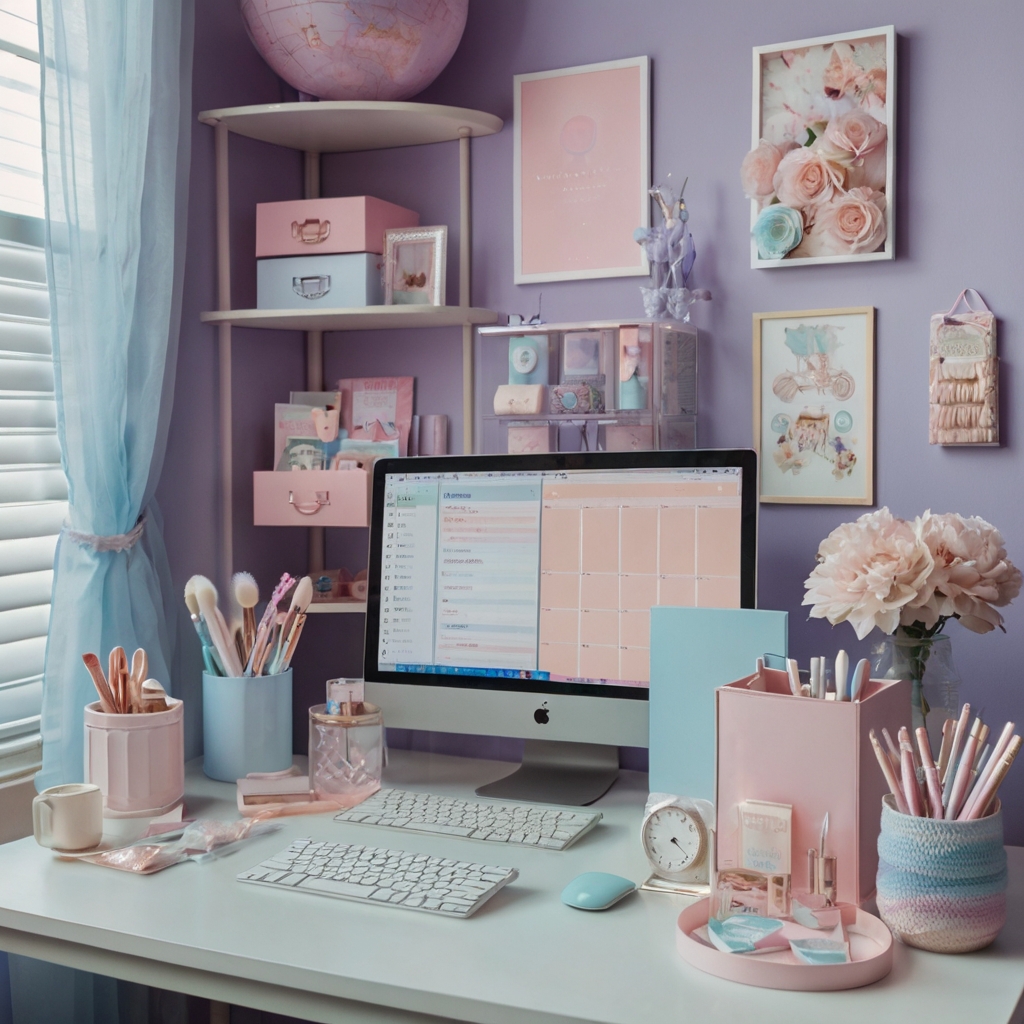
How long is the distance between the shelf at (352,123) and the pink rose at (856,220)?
0.55 meters

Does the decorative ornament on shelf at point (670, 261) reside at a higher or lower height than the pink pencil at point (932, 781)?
higher

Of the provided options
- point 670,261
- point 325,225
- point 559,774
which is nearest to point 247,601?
point 559,774

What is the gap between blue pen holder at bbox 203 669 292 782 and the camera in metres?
1.54

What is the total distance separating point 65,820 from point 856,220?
4.07ft

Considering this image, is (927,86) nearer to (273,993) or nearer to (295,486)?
(295,486)

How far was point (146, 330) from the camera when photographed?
5.26 feet

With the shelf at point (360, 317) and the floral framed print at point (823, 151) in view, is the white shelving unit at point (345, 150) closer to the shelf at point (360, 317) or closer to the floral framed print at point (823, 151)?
the shelf at point (360, 317)

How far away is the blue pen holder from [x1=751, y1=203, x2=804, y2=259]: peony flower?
35.9 inches

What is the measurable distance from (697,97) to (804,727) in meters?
0.98

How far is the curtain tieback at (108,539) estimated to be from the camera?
154cm

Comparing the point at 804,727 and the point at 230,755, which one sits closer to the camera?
the point at 804,727

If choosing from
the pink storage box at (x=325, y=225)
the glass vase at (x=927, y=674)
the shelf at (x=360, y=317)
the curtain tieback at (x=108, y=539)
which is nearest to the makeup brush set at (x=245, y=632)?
the curtain tieback at (x=108, y=539)

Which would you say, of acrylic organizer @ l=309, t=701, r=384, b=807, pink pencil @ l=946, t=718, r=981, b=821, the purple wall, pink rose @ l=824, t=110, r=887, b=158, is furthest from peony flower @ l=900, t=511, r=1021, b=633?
acrylic organizer @ l=309, t=701, r=384, b=807

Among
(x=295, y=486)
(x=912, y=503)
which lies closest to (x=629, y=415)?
(x=912, y=503)
